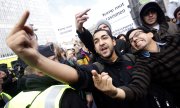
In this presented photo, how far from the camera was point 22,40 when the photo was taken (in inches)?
73.4

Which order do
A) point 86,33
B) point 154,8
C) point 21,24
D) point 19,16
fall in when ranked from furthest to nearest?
point 19,16
point 154,8
point 86,33
point 21,24

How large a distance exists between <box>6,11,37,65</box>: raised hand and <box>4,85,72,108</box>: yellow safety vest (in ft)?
0.88

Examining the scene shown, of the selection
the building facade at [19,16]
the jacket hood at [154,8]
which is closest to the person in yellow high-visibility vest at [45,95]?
the jacket hood at [154,8]

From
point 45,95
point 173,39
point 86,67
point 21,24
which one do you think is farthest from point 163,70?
point 21,24

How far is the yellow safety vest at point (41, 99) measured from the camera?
2.01m

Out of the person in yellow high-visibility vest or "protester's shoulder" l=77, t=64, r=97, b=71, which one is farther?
"protester's shoulder" l=77, t=64, r=97, b=71

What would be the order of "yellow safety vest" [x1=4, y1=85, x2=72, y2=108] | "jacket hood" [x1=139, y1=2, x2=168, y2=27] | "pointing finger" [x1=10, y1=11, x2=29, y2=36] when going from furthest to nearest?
"jacket hood" [x1=139, y1=2, x2=168, y2=27]
"yellow safety vest" [x1=4, y1=85, x2=72, y2=108]
"pointing finger" [x1=10, y1=11, x2=29, y2=36]

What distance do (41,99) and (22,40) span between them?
1.44ft

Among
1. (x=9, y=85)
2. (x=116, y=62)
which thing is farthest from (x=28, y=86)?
(x=9, y=85)

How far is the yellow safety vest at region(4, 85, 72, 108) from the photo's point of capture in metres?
2.01

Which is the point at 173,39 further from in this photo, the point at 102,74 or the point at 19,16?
the point at 19,16

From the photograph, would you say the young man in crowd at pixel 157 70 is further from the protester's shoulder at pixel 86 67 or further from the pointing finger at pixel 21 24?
the pointing finger at pixel 21 24

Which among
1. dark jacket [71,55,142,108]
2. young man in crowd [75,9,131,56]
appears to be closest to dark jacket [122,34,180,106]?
dark jacket [71,55,142,108]

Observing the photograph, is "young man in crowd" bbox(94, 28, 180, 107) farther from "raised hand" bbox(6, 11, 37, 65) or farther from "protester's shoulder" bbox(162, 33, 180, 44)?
"raised hand" bbox(6, 11, 37, 65)
